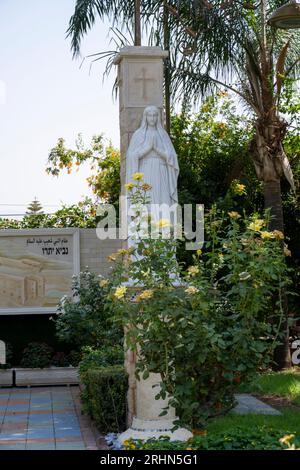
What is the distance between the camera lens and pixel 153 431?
23.4ft

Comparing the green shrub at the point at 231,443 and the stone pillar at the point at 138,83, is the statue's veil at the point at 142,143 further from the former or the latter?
the green shrub at the point at 231,443

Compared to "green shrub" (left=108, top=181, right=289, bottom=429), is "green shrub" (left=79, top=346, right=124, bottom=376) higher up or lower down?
lower down

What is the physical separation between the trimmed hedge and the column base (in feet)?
2.11

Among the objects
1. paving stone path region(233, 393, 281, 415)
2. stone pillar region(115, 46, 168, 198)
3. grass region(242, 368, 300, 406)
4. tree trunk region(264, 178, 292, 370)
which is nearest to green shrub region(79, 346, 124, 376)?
paving stone path region(233, 393, 281, 415)

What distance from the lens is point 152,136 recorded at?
24.9 feet

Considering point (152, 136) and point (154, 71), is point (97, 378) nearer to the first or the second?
point (152, 136)

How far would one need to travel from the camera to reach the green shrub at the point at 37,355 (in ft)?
39.4

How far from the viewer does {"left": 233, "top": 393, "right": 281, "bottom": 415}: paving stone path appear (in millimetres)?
→ 8720

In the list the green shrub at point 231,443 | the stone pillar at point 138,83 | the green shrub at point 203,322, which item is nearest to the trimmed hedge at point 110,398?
the green shrub at point 203,322

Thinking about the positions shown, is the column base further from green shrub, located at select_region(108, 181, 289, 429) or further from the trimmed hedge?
green shrub, located at select_region(108, 181, 289, 429)

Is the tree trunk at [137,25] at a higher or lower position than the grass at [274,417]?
higher

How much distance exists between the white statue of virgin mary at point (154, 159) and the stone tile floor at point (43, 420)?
236cm

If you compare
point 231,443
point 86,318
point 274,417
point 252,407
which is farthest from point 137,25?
point 231,443
